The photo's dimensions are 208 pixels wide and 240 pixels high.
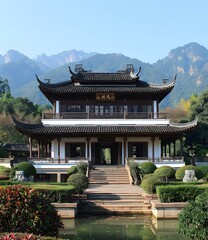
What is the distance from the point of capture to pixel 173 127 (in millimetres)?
32031

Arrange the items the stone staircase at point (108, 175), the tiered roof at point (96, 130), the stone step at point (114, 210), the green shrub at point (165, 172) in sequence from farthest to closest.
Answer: the tiered roof at point (96, 130)
the stone staircase at point (108, 175)
the green shrub at point (165, 172)
the stone step at point (114, 210)

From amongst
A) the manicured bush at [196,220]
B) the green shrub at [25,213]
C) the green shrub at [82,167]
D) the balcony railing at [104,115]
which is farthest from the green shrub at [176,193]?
the balcony railing at [104,115]

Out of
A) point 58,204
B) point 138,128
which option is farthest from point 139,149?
point 58,204

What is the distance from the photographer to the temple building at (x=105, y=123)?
3144 centimetres

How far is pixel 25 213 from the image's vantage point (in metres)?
9.21

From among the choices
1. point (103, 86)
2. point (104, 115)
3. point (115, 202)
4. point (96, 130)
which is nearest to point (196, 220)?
point (115, 202)

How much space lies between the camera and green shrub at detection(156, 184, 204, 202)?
55.1ft

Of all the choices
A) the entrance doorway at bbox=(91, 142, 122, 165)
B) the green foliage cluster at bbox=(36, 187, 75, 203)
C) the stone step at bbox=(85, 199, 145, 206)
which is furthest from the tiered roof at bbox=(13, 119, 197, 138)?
the green foliage cluster at bbox=(36, 187, 75, 203)

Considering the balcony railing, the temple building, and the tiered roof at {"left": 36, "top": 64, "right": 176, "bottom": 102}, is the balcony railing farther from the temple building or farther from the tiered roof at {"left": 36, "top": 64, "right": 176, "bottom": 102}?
the tiered roof at {"left": 36, "top": 64, "right": 176, "bottom": 102}

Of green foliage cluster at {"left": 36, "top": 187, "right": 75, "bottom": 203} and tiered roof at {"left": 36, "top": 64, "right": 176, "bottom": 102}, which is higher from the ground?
tiered roof at {"left": 36, "top": 64, "right": 176, "bottom": 102}

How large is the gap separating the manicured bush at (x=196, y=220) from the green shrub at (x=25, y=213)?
10.2ft

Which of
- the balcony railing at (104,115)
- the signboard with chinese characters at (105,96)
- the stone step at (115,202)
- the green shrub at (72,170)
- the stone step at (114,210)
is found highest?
the signboard with chinese characters at (105,96)

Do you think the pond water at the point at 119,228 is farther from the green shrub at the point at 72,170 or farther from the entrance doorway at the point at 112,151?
the entrance doorway at the point at 112,151

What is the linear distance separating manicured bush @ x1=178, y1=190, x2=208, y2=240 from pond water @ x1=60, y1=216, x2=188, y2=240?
2.73 m
